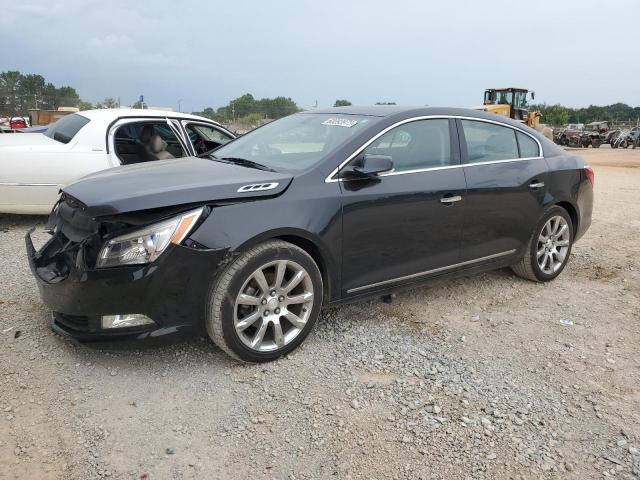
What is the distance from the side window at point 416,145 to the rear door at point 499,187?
0.20 meters

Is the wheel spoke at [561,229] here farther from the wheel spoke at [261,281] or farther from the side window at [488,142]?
the wheel spoke at [261,281]

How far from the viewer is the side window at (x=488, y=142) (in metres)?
4.41

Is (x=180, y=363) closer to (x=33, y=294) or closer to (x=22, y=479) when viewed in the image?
(x=22, y=479)

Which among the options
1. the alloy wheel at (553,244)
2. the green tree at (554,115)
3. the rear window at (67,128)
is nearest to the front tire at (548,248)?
the alloy wheel at (553,244)

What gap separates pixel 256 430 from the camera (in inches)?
110

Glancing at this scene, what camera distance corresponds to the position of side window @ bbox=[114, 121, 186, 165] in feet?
22.1

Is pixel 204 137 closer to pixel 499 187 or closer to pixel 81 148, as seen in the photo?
pixel 81 148

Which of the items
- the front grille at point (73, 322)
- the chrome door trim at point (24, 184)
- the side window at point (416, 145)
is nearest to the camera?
the front grille at point (73, 322)

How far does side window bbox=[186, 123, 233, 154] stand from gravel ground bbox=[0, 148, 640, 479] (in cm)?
332

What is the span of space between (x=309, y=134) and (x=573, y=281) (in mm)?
3016

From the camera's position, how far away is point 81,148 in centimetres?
642

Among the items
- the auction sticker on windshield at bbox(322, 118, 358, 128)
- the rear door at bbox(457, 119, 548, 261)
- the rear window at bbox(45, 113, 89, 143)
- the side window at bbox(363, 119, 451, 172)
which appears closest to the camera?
the side window at bbox(363, 119, 451, 172)

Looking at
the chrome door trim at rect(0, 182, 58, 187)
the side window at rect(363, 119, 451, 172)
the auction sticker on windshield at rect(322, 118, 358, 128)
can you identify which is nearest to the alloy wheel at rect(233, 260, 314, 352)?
the side window at rect(363, 119, 451, 172)

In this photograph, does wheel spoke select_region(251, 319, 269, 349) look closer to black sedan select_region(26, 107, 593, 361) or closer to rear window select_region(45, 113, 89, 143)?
black sedan select_region(26, 107, 593, 361)
